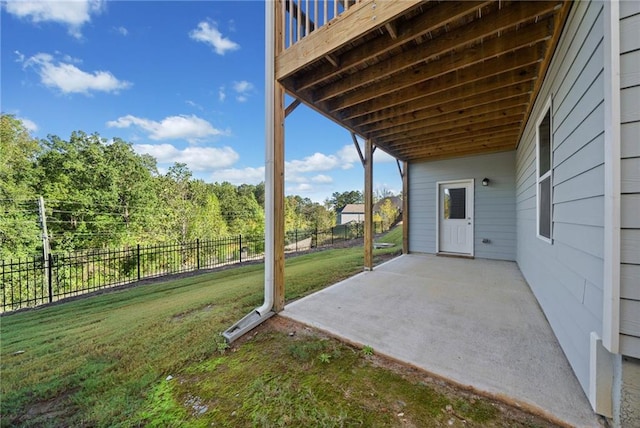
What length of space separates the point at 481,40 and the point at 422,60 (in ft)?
1.66

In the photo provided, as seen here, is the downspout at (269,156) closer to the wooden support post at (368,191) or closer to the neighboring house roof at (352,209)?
the wooden support post at (368,191)

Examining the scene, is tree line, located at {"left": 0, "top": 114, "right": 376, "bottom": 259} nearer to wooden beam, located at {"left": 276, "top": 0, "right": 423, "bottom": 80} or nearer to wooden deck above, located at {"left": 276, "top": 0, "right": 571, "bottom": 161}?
wooden beam, located at {"left": 276, "top": 0, "right": 423, "bottom": 80}

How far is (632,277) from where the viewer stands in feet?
3.53

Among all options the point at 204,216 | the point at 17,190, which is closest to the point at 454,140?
the point at 17,190

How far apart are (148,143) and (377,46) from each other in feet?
60.5

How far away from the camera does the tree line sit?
394 inches

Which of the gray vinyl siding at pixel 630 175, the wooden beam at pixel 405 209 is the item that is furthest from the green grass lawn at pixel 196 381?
the wooden beam at pixel 405 209

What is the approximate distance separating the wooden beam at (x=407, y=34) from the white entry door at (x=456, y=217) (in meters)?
4.48

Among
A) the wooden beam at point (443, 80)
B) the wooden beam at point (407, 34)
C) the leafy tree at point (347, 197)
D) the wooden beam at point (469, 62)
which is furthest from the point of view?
the leafy tree at point (347, 197)

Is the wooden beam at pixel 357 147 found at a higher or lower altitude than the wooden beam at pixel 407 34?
lower

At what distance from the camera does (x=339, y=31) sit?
2146mm

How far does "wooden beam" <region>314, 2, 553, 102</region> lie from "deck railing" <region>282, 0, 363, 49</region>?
0.64 meters

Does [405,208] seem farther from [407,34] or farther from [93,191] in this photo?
[93,191]

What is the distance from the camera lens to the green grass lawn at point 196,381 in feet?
4.40
